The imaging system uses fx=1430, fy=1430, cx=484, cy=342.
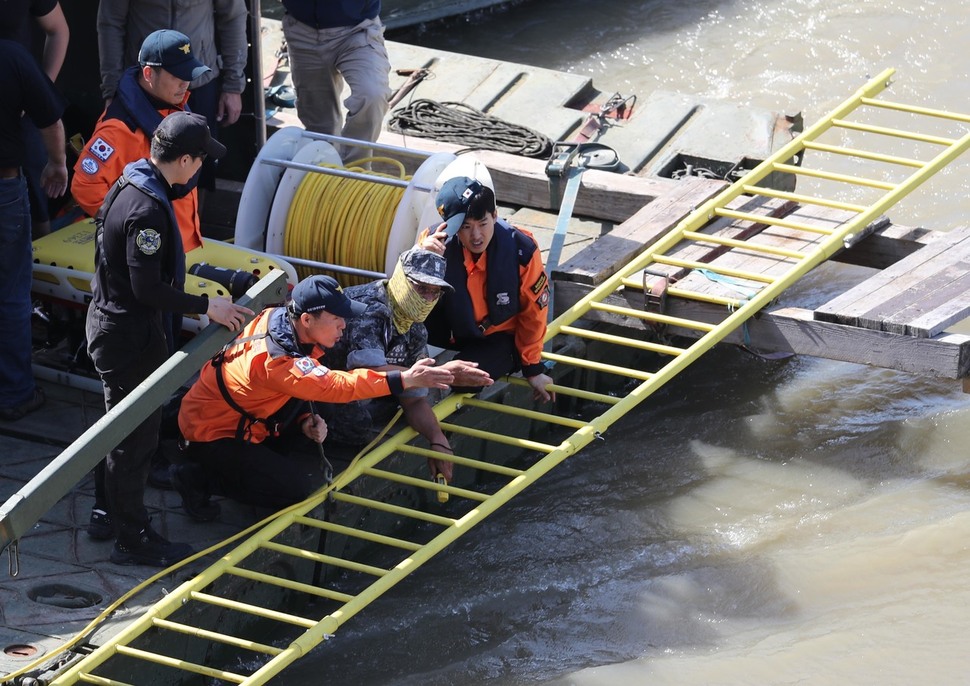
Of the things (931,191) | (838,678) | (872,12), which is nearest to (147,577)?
(838,678)

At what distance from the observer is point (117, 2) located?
762 centimetres

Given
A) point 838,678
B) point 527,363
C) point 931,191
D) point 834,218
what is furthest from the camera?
point 931,191

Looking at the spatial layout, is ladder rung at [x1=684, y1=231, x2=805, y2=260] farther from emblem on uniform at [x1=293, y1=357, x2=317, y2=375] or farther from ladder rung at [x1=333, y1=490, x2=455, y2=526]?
emblem on uniform at [x1=293, y1=357, x2=317, y2=375]

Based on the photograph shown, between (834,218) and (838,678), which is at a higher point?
(834,218)

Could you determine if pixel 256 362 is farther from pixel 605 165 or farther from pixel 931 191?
pixel 931 191

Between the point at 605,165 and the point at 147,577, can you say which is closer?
the point at 147,577

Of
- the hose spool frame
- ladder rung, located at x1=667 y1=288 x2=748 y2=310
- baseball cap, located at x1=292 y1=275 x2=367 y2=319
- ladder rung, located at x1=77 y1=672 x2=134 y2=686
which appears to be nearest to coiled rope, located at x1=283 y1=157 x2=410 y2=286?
the hose spool frame

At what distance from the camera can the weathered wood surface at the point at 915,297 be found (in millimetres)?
7262

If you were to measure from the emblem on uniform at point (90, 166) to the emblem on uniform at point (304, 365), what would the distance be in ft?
5.51

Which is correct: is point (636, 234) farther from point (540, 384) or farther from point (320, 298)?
point (320, 298)

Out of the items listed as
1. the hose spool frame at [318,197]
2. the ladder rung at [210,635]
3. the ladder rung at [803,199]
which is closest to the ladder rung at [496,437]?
the hose spool frame at [318,197]

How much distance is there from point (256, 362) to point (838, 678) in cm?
287

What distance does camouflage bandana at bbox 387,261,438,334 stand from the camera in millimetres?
6215

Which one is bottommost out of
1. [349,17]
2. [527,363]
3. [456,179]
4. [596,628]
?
[596,628]
